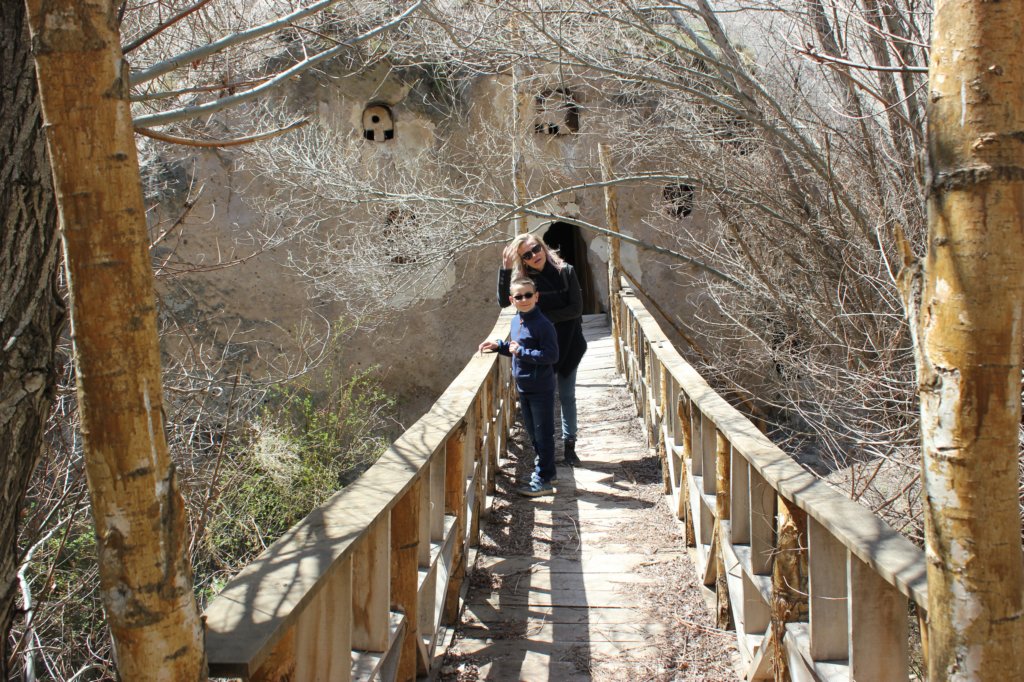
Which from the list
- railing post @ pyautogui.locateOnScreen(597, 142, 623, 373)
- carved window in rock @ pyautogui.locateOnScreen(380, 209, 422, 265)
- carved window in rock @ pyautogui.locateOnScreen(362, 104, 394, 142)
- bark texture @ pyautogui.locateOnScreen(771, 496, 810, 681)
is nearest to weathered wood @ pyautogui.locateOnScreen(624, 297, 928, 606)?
bark texture @ pyautogui.locateOnScreen(771, 496, 810, 681)

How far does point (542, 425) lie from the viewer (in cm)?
540

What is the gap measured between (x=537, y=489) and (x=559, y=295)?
4.26ft

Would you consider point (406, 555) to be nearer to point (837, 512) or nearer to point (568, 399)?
point (837, 512)

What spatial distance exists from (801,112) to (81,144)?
8.32 m

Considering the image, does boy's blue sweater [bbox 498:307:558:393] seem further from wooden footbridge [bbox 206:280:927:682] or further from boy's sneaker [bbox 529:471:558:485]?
boy's sneaker [bbox 529:471:558:485]

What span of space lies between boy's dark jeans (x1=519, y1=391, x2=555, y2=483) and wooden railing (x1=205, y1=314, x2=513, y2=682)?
1.22 meters

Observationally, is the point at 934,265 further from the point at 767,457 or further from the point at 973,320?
the point at 767,457

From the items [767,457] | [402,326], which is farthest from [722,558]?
[402,326]

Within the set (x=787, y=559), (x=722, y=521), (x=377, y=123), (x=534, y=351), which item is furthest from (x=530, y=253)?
(x=377, y=123)

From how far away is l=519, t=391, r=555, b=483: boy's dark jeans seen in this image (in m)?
5.36

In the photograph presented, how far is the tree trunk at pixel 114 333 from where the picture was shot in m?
1.29

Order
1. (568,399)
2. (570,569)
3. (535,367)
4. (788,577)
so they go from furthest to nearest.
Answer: (568,399), (535,367), (570,569), (788,577)

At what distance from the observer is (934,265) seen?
1384 mm

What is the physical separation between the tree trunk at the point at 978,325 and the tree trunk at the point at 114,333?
1.23 meters
